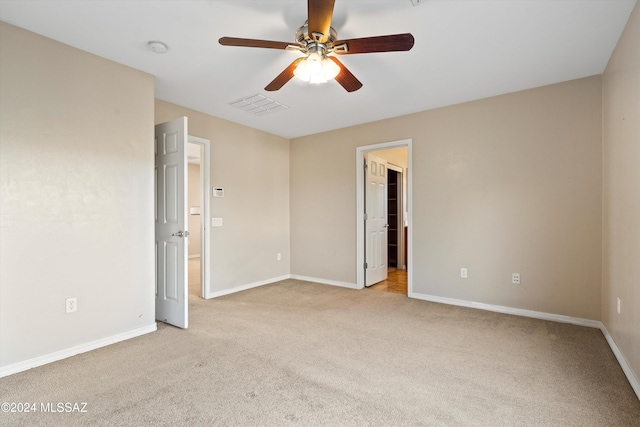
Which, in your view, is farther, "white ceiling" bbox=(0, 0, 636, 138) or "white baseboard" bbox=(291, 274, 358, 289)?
"white baseboard" bbox=(291, 274, 358, 289)

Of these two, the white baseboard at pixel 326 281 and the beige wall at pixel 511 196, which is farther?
the white baseboard at pixel 326 281

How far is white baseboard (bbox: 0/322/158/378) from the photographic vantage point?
2.25 meters

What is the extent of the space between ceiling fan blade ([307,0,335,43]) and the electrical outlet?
273cm

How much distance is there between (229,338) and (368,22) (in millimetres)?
2842

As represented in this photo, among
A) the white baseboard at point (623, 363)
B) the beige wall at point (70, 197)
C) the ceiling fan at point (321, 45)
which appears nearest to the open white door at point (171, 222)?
the beige wall at point (70, 197)

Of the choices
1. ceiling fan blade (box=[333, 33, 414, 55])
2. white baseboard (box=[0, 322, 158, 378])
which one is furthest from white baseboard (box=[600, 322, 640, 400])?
white baseboard (box=[0, 322, 158, 378])

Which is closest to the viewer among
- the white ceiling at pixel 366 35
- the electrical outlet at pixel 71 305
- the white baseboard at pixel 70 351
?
the white ceiling at pixel 366 35

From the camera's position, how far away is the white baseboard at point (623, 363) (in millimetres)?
1994

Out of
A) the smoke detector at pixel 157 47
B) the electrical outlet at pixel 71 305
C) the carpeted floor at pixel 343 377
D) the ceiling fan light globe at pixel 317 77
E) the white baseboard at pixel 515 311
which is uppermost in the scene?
the smoke detector at pixel 157 47

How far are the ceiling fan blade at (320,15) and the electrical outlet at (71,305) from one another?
8.96 feet

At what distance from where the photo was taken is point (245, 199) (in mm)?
4816

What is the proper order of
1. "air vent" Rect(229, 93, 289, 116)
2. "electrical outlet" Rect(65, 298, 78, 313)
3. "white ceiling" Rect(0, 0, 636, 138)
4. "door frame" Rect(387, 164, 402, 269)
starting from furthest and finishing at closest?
"door frame" Rect(387, 164, 402, 269) < "air vent" Rect(229, 93, 289, 116) < "electrical outlet" Rect(65, 298, 78, 313) < "white ceiling" Rect(0, 0, 636, 138)

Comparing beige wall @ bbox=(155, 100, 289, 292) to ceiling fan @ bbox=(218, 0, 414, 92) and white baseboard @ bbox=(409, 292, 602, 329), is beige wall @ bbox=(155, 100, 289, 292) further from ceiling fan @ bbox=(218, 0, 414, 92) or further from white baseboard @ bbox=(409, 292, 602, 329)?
white baseboard @ bbox=(409, 292, 602, 329)

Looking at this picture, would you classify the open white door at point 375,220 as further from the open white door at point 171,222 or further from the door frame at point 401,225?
the open white door at point 171,222
